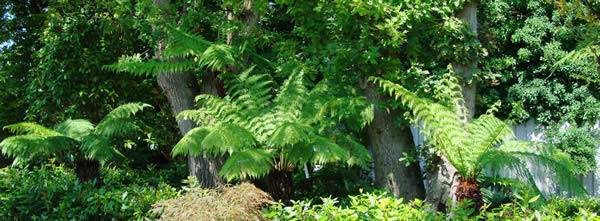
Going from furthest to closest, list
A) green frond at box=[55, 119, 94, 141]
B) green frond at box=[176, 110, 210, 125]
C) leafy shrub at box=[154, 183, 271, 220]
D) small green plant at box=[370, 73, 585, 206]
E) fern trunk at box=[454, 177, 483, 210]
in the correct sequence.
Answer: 1. green frond at box=[55, 119, 94, 141]
2. green frond at box=[176, 110, 210, 125]
3. small green plant at box=[370, 73, 585, 206]
4. fern trunk at box=[454, 177, 483, 210]
5. leafy shrub at box=[154, 183, 271, 220]

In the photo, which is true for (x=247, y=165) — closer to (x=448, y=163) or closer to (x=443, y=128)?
(x=443, y=128)

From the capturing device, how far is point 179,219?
3422 mm

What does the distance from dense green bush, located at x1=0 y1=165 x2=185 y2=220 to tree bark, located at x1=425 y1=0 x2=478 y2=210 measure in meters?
2.31

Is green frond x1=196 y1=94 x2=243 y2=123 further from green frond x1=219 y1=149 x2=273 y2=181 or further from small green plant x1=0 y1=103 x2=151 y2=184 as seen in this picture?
small green plant x1=0 y1=103 x2=151 y2=184

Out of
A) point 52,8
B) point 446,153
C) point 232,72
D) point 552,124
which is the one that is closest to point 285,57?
point 232,72

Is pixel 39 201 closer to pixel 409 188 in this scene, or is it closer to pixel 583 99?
pixel 409 188

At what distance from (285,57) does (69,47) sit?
3307 mm

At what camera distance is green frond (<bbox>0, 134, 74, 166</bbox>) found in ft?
18.0

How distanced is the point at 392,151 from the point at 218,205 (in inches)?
108

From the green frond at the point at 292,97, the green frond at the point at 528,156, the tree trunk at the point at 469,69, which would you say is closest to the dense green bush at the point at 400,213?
the green frond at the point at 528,156

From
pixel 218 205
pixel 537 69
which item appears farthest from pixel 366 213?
pixel 537 69

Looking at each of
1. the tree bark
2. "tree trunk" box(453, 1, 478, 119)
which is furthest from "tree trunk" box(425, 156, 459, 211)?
"tree trunk" box(453, 1, 478, 119)

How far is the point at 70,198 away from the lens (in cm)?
575

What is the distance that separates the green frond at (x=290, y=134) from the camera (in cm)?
440
